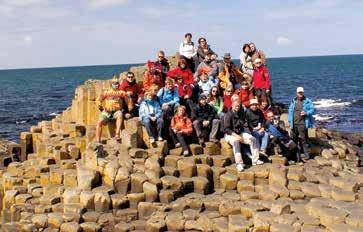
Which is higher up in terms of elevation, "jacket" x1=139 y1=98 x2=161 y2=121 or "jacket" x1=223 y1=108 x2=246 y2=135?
"jacket" x1=139 y1=98 x2=161 y2=121

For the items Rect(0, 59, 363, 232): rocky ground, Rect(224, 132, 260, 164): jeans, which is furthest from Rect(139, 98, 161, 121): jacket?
Rect(224, 132, 260, 164): jeans

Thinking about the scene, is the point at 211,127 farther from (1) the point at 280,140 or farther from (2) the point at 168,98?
(1) the point at 280,140

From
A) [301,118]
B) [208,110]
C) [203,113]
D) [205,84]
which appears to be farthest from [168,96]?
[301,118]

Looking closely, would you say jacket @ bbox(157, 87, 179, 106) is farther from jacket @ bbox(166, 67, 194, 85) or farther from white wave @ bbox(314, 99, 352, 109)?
white wave @ bbox(314, 99, 352, 109)

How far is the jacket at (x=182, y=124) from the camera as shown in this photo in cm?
1791

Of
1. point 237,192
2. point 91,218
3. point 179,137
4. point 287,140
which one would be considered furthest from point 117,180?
point 287,140

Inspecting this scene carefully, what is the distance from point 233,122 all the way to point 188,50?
5726mm

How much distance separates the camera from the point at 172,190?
1639 centimetres

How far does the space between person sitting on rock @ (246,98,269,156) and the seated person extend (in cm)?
229

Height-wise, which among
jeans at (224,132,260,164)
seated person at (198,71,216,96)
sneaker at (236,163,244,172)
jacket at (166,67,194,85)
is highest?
jacket at (166,67,194,85)

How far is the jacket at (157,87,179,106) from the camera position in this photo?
60.8ft

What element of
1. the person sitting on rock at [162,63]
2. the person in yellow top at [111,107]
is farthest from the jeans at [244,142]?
the person sitting on rock at [162,63]

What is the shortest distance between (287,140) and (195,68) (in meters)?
5.82

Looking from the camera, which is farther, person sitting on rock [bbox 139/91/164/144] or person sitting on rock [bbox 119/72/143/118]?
person sitting on rock [bbox 119/72/143/118]
